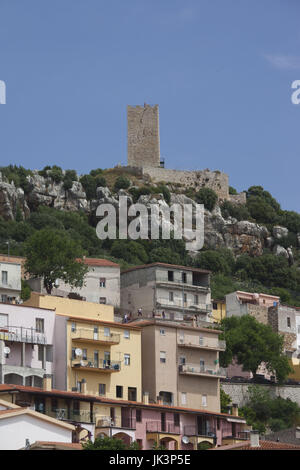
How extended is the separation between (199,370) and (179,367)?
2256 millimetres

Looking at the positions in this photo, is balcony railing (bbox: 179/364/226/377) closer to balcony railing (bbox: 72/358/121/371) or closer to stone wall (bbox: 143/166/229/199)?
balcony railing (bbox: 72/358/121/371)

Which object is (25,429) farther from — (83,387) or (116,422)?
(83,387)

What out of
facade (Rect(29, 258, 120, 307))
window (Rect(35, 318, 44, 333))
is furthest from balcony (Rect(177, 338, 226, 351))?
facade (Rect(29, 258, 120, 307))

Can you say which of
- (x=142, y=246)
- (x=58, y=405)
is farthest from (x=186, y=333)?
(x=142, y=246)

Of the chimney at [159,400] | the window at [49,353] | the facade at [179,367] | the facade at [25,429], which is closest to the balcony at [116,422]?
the chimney at [159,400]

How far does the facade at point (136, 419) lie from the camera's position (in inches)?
2717

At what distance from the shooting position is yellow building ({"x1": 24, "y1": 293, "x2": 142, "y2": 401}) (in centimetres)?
7681

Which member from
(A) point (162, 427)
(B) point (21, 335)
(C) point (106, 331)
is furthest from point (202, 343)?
(B) point (21, 335)

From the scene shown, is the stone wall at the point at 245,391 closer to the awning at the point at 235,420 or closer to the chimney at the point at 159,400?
the awning at the point at 235,420

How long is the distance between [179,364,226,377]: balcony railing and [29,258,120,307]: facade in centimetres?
2201

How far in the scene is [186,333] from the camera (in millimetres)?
86250

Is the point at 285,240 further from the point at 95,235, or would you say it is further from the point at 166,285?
the point at 166,285
